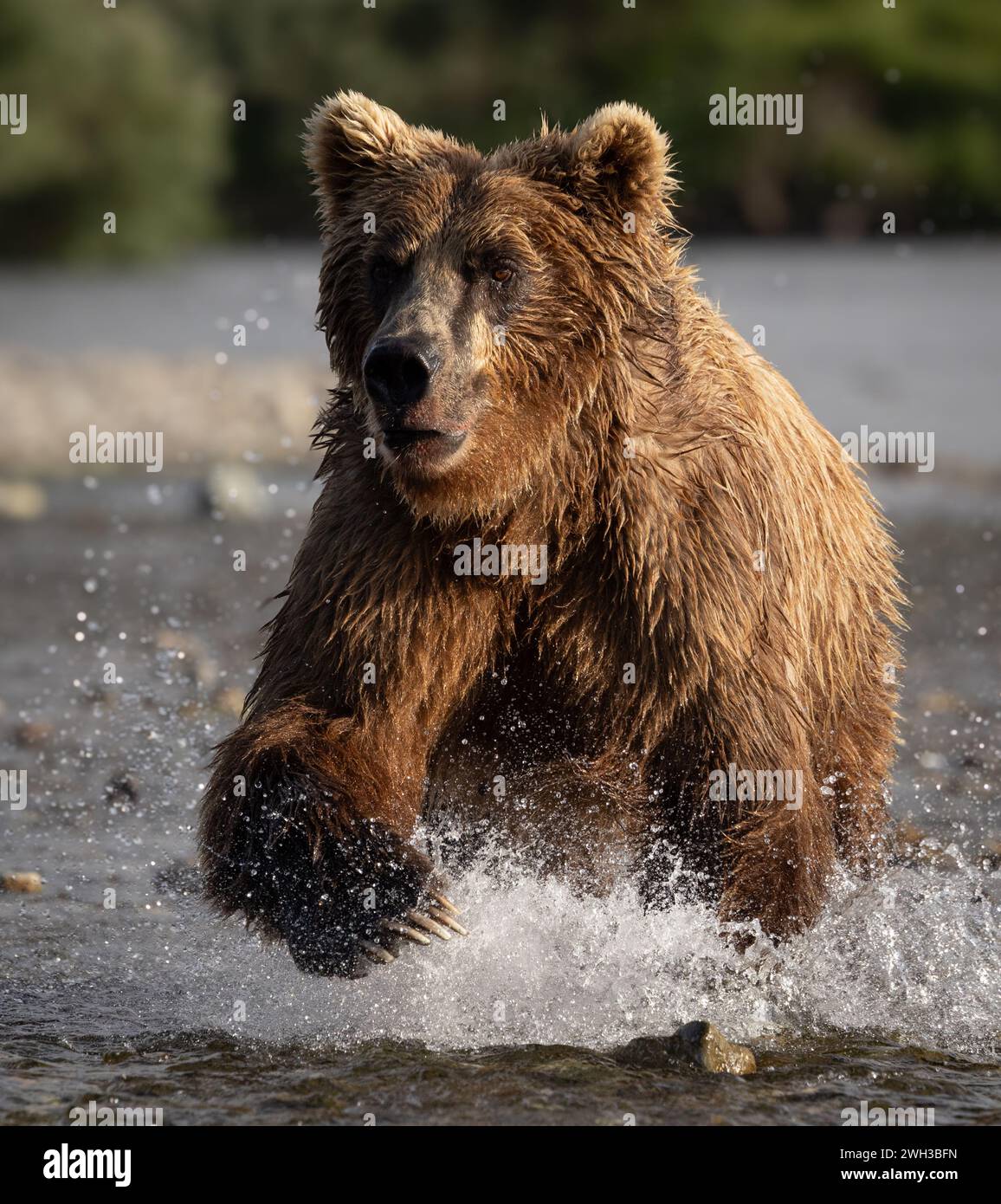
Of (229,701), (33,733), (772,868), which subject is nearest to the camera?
(772,868)

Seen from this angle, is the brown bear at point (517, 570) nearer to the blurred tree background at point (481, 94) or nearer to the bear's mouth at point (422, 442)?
the bear's mouth at point (422, 442)

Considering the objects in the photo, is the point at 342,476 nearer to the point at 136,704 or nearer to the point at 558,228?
the point at 558,228

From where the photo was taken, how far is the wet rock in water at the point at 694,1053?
15.7 feet

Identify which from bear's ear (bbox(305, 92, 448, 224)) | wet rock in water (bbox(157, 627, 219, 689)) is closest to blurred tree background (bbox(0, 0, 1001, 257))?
wet rock in water (bbox(157, 627, 219, 689))

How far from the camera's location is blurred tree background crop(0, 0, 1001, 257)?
81.8 ft

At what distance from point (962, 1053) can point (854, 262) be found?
24.8 metres

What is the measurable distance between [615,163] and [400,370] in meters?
0.86

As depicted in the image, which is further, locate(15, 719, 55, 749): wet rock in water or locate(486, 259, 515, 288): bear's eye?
locate(15, 719, 55, 749): wet rock in water

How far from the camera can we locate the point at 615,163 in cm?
504

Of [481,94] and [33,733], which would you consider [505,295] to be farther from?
[481,94]

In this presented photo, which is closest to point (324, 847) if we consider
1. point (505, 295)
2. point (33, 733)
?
point (505, 295)

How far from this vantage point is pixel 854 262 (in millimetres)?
28625

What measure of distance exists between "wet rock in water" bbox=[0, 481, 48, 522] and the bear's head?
9.75 metres

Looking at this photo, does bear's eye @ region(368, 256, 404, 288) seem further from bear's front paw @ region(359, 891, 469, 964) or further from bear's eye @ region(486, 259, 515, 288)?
bear's front paw @ region(359, 891, 469, 964)
